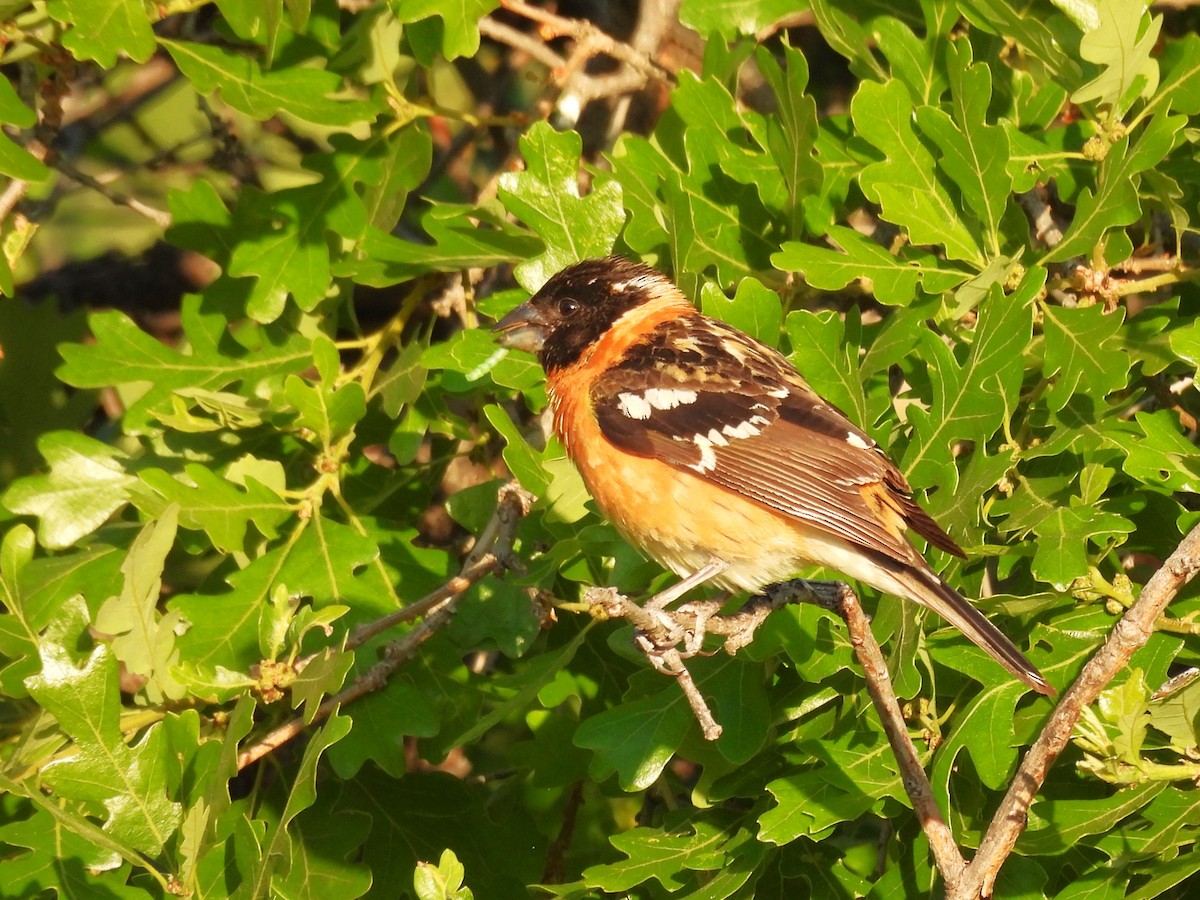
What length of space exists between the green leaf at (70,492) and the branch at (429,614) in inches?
32.6

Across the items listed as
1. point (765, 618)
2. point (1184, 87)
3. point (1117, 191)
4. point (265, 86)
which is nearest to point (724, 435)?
point (765, 618)

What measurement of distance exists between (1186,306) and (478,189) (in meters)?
2.56

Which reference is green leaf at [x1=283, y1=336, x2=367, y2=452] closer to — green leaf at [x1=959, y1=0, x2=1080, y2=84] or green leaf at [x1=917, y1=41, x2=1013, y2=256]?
green leaf at [x1=917, y1=41, x2=1013, y2=256]

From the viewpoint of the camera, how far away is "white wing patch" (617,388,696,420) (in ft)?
11.2

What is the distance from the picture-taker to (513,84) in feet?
16.8

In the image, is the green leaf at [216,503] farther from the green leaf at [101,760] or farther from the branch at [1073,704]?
the branch at [1073,704]

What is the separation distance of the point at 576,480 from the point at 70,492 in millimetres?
1308

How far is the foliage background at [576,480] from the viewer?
282 centimetres

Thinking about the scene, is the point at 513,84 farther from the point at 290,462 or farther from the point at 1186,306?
the point at 1186,306

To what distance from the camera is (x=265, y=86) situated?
3416 mm

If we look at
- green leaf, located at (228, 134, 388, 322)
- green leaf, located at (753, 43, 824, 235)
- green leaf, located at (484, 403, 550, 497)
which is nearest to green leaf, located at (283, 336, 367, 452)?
green leaf, located at (228, 134, 388, 322)

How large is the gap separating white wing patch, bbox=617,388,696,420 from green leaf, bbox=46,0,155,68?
1318mm

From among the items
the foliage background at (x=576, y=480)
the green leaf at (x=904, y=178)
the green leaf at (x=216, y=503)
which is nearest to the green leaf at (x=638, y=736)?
the foliage background at (x=576, y=480)

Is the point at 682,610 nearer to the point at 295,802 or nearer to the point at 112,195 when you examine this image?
the point at 295,802
